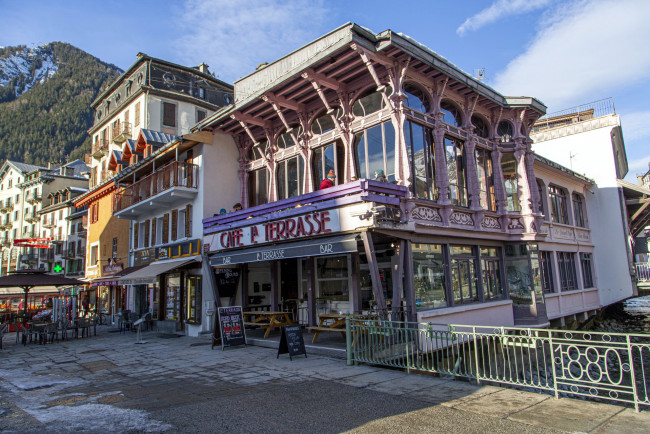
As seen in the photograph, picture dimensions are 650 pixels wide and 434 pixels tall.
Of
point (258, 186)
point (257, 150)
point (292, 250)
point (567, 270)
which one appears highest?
point (257, 150)

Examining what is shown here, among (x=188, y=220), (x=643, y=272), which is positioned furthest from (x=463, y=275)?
(x=643, y=272)

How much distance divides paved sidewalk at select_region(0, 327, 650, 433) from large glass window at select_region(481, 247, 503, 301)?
306 inches

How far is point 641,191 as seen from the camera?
960 inches

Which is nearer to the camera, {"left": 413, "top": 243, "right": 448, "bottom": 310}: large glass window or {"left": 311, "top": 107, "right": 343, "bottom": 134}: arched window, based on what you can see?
{"left": 413, "top": 243, "right": 448, "bottom": 310}: large glass window

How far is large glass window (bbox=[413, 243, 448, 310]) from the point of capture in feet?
40.5

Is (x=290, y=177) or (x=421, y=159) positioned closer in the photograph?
(x=421, y=159)

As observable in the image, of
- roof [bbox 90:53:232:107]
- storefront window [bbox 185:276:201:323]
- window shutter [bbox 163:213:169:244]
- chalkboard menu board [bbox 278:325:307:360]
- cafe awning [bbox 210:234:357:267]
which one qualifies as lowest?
chalkboard menu board [bbox 278:325:307:360]

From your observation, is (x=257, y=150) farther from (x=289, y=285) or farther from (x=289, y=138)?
(x=289, y=285)

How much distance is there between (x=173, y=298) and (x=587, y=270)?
74.7ft

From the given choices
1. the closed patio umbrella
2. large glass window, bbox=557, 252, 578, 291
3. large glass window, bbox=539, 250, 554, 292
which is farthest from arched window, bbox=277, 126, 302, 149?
large glass window, bbox=557, 252, 578, 291

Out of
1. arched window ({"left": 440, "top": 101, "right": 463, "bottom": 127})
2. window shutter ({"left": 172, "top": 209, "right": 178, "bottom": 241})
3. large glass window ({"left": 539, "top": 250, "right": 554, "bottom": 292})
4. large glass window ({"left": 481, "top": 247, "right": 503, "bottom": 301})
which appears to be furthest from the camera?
window shutter ({"left": 172, "top": 209, "right": 178, "bottom": 241})

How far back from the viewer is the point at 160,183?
1988cm

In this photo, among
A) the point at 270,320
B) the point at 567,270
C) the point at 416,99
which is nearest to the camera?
the point at 416,99

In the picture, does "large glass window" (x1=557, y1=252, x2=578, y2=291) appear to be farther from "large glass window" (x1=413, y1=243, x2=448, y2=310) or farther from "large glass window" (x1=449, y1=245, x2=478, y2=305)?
"large glass window" (x1=413, y1=243, x2=448, y2=310)
